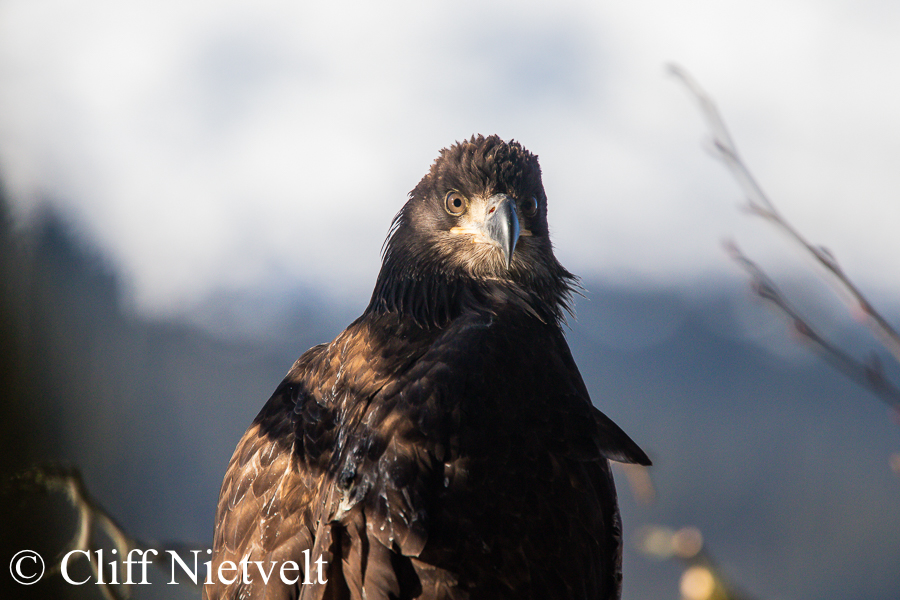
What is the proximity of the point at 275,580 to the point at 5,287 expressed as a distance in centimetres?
303

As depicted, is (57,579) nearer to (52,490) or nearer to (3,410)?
(3,410)

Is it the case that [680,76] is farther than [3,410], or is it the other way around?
[3,410]

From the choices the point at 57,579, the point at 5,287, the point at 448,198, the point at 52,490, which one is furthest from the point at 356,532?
the point at 5,287

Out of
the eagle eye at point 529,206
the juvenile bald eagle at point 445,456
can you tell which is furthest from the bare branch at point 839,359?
the eagle eye at point 529,206

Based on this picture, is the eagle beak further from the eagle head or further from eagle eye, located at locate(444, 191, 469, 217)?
eagle eye, located at locate(444, 191, 469, 217)

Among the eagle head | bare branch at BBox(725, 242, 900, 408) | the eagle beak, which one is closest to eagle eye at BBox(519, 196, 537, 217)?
the eagle head

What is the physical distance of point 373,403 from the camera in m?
2.00

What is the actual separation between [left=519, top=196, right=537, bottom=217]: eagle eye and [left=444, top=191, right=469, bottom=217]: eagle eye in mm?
206

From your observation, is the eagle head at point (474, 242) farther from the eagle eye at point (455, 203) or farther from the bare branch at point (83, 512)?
the bare branch at point (83, 512)

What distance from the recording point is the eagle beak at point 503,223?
2285 millimetres

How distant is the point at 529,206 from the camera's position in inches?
101

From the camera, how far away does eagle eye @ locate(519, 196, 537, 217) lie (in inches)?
99.7

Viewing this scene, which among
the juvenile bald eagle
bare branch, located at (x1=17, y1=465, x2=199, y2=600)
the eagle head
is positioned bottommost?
bare branch, located at (x1=17, y1=465, x2=199, y2=600)

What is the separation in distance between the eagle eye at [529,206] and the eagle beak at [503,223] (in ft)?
0.36
